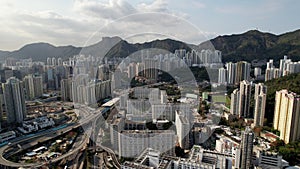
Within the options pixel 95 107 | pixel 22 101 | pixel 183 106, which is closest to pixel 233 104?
pixel 183 106

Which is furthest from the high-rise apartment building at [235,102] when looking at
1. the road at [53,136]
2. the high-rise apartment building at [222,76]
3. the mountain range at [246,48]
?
the mountain range at [246,48]

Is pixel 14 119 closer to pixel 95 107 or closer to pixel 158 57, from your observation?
pixel 95 107

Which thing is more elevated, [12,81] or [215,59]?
[215,59]

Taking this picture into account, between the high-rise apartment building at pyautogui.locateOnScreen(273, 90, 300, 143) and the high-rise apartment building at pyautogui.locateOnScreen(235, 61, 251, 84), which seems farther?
the high-rise apartment building at pyautogui.locateOnScreen(235, 61, 251, 84)

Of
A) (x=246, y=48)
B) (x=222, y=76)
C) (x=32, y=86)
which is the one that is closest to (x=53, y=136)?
(x=32, y=86)

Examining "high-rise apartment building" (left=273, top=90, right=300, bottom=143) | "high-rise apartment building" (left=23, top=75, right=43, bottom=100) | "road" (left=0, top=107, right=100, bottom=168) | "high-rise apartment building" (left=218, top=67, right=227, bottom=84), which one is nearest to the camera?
"road" (left=0, top=107, right=100, bottom=168)

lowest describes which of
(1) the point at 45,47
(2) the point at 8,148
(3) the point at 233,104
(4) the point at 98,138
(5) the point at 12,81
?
(2) the point at 8,148

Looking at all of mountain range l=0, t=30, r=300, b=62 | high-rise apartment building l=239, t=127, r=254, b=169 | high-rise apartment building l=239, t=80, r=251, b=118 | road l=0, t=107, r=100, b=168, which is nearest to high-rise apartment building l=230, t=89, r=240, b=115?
high-rise apartment building l=239, t=80, r=251, b=118

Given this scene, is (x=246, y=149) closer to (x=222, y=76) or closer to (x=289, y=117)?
(x=289, y=117)

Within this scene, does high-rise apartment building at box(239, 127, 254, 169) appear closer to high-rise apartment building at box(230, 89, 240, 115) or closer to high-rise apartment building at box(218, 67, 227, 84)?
high-rise apartment building at box(230, 89, 240, 115)
